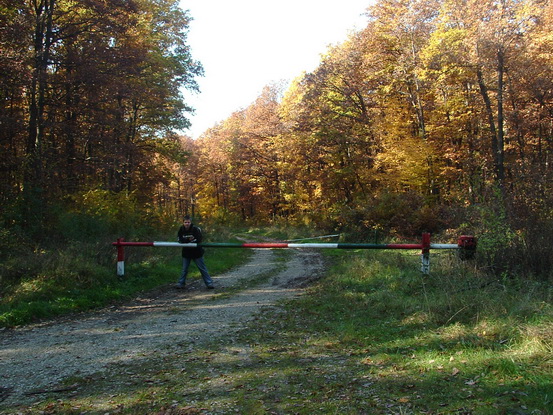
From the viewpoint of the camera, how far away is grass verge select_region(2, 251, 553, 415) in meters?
3.61

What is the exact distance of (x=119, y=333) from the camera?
20.7 feet

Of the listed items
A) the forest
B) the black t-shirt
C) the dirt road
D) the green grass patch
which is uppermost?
the forest

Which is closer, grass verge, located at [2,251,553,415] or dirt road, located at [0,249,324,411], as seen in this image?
grass verge, located at [2,251,553,415]

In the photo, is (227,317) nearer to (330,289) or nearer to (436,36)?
(330,289)

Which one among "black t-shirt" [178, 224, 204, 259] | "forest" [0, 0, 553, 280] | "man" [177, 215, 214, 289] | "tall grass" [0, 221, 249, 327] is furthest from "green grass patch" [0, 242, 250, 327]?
"forest" [0, 0, 553, 280]

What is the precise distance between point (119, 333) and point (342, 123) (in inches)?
982

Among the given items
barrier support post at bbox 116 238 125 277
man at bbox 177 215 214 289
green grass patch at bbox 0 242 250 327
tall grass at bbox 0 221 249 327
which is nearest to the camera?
green grass patch at bbox 0 242 250 327

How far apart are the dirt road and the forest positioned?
186 inches

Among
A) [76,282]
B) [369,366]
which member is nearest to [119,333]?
[76,282]

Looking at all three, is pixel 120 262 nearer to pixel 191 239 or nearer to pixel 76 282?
pixel 76 282

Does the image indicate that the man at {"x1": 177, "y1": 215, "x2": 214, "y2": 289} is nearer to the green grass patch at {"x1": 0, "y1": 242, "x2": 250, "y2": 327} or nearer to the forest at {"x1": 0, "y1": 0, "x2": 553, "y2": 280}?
the green grass patch at {"x1": 0, "y1": 242, "x2": 250, "y2": 327}

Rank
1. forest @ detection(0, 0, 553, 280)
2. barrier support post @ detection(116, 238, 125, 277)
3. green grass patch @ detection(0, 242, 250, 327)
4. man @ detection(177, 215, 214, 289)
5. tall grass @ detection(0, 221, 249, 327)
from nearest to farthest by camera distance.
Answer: green grass patch @ detection(0, 242, 250, 327) < tall grass @ detection(0, 221, 249, 327) < barrier support post @ detection(116, 238, 125, 277) < man @ detection(177, 215, 214, 289) < forest @ detection(0, 0, 553, 280)

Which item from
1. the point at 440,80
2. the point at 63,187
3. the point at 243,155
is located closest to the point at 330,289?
the point at 63,187

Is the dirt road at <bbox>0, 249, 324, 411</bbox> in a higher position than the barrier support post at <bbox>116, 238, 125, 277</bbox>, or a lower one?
lower
